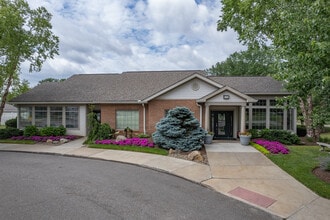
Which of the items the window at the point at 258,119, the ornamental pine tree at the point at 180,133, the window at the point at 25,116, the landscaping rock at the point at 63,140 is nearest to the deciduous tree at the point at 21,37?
the window at the point at 25,116

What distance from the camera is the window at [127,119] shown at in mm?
16734

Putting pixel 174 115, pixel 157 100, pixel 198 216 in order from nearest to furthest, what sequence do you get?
pixel 198 216 → pixel 174 115 → pixel 157 100

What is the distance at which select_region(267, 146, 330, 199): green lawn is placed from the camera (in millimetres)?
6348

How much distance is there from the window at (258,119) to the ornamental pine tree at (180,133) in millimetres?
6529

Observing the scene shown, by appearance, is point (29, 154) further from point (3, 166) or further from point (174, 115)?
point (174, 115)

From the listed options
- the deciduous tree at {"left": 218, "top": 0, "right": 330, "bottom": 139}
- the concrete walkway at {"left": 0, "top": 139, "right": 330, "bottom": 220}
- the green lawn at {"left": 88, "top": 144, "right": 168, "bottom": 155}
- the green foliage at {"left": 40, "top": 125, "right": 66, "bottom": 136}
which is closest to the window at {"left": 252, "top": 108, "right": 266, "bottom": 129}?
the concrete walkway at {"left": 0, "top": 139, "right": 330, "bottom": 220}

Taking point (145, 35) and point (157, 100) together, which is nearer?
point (157, 100)

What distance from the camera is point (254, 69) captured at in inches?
1671

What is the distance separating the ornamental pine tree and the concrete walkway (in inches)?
43.5

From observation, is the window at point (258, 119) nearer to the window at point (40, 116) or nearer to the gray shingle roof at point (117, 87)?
the gray shingle roof at point (117, 87)

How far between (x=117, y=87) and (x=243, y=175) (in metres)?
14.5

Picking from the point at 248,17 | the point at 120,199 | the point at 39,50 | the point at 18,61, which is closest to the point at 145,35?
the point at 248,17

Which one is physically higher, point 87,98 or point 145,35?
point 145,35

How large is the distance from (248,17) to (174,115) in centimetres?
1026
